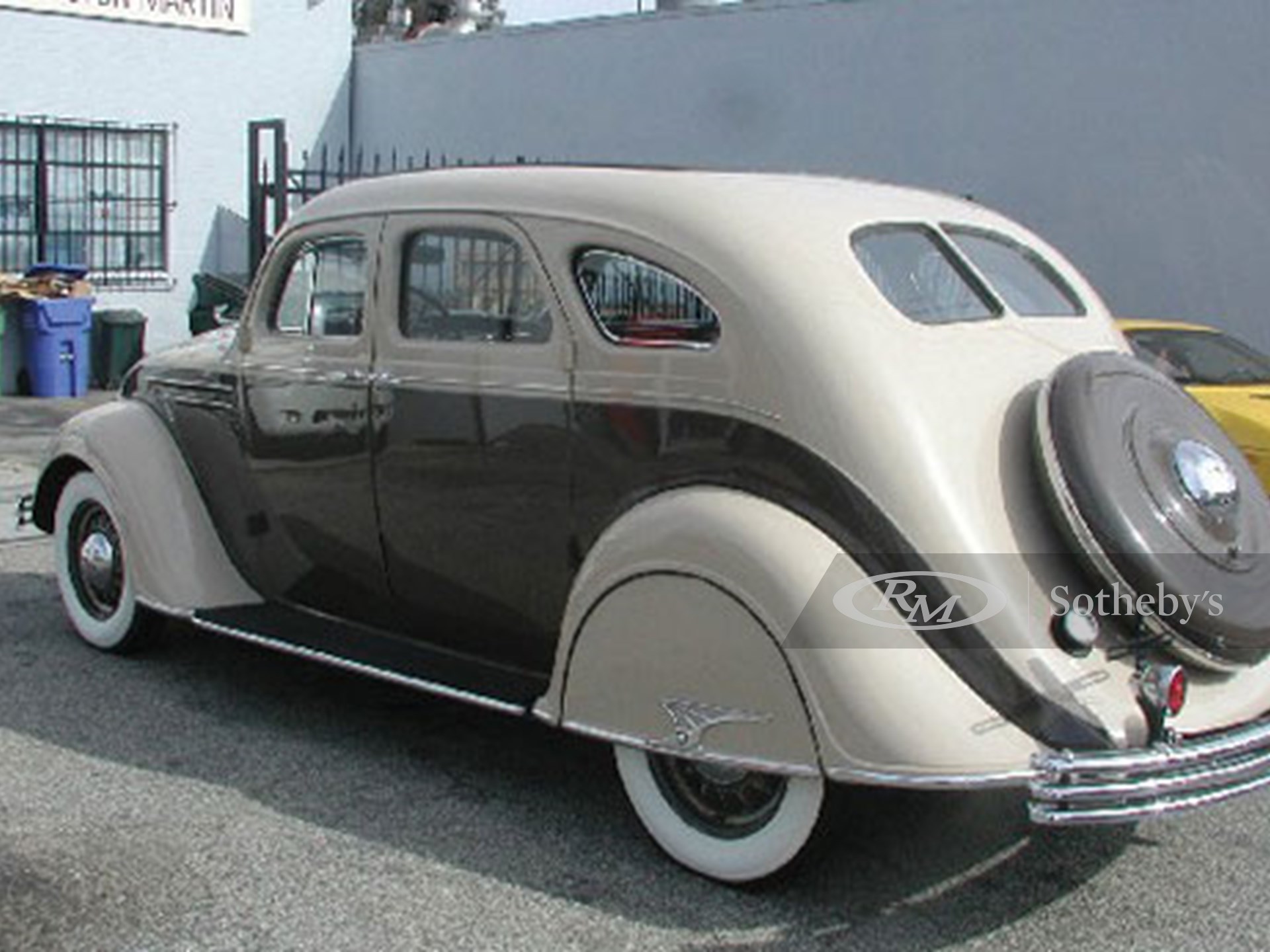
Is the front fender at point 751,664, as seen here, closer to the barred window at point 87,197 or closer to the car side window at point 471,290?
the car side window at point 471,290

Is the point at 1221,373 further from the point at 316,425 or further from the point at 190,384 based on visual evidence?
the point at 190,384

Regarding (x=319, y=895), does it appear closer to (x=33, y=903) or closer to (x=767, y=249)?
(x=33, y=903)

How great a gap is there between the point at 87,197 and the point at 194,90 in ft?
5.61

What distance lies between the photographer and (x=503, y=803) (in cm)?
452

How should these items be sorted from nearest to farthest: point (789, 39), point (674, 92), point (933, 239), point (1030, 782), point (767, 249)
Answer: point (1030, 782) → point (767, 249) → point (933, 239) → point (789, 39) → point (674, 92)

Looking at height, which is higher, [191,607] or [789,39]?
[789,39]

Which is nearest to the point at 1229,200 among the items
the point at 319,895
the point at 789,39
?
the point at 789,39

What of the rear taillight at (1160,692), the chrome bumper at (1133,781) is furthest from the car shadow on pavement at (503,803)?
the rear taillight at (1160,692)

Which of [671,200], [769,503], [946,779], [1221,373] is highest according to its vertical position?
[671,200]

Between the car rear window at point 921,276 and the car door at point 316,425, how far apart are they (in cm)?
165

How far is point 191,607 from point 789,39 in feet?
31.7

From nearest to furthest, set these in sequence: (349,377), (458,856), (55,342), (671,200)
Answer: (458,856), (671,200), (349,377), (55,342)

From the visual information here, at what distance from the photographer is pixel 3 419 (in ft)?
40.4

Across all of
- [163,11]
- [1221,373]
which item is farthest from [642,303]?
[163,11]
